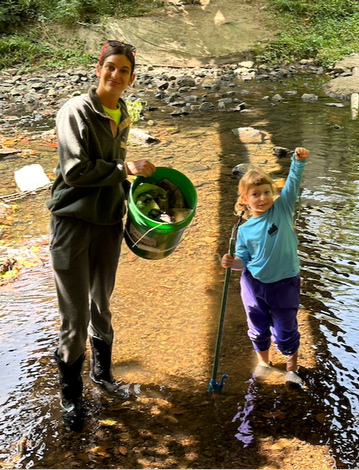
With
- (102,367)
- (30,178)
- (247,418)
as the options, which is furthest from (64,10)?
(247,418)

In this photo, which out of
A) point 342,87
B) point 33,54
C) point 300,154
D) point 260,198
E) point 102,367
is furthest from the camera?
point 33,54

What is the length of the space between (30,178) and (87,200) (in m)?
4.22

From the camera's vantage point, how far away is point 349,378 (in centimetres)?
324

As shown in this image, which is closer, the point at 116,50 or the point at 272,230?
the point at 116,50

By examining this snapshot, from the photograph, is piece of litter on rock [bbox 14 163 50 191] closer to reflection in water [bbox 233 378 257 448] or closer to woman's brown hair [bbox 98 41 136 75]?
woman's brown hair [bbox 98 41 136 75]

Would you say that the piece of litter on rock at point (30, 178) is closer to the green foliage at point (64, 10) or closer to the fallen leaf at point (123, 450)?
the fallen leaf at point (123, 450)

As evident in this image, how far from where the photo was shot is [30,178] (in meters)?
6.50

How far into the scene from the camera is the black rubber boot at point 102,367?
120 inches

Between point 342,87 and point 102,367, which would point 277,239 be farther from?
point 342,87

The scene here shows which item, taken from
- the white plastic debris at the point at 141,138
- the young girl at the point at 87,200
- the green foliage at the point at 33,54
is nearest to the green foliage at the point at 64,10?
the green foliage at the point at 33,54

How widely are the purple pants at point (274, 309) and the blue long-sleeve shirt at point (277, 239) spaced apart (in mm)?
56

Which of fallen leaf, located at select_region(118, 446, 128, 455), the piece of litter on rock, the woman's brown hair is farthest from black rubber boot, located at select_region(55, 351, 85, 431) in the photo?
the piece of litter on rock

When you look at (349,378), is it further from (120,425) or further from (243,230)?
(120,425)

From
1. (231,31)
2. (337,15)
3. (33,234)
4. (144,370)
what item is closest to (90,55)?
(231,31)
